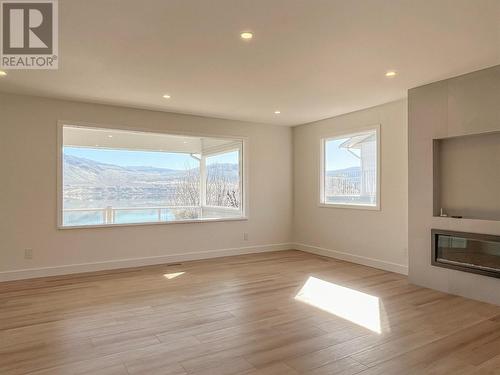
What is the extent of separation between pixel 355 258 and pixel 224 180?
3061 mm

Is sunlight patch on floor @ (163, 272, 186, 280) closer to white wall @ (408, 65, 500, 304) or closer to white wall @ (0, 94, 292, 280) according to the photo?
white wall @ (0, 94, 292, 280)

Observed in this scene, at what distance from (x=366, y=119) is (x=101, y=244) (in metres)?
4.59

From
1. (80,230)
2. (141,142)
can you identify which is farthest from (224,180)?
(80,230)

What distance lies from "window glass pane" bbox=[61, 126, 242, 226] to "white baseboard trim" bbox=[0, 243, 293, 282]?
75 cm

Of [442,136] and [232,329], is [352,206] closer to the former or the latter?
[442,136]

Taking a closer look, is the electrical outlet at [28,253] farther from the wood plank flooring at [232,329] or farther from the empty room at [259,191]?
the wood plank flooring at [232,329]

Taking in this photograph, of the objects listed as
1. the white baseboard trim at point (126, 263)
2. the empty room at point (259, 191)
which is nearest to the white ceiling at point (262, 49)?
the empty room at point (259, 191)

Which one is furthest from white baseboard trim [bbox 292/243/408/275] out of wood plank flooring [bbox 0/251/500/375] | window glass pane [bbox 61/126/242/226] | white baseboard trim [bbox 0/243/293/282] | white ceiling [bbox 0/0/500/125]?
white ceiling [bbox 0/0/500/125]

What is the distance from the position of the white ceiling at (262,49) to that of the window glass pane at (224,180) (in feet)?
6.97

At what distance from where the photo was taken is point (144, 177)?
7.45 metres

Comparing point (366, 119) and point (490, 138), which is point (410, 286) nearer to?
point (490, 138)

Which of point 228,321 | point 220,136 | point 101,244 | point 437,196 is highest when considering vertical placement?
point 220,136

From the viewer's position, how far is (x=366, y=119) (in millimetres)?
5492

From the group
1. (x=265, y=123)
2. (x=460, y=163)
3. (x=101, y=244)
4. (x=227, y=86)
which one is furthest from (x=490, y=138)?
(x=101, y=244)
